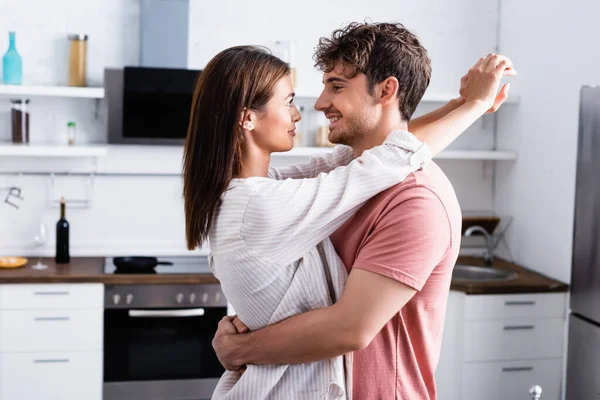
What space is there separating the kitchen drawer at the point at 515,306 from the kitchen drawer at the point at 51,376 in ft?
5.95

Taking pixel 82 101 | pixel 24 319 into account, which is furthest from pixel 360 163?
pixel 82 101

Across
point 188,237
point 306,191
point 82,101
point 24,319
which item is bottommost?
point 24,319

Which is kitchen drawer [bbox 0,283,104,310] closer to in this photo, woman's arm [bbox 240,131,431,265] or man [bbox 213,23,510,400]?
man [bbox 213,23,510,400]

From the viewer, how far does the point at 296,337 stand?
149 centimetres

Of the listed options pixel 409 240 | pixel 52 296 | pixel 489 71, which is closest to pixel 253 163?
pixel 409 240

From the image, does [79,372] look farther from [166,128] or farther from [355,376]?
[355,376]

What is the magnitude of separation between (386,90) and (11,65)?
2.84m

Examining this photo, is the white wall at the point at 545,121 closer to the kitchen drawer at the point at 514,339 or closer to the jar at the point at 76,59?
the kitchen drawer at the point at 514,339

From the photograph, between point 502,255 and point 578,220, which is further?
point 502,255

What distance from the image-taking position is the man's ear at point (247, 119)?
5.36ft

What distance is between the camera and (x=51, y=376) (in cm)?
374

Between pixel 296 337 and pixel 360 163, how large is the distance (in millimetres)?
361

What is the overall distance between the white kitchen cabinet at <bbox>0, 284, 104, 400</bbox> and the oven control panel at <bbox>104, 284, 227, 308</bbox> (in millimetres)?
66

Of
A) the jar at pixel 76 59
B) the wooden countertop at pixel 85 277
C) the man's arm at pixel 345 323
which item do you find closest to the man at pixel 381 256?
A: the man's arm at pixel 345 323
